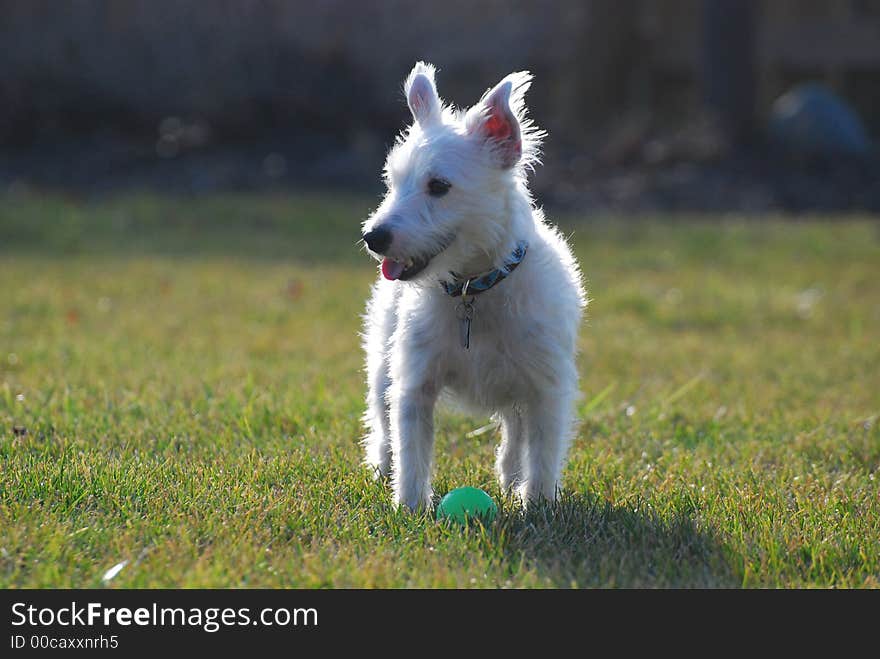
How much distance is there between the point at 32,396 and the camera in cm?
605

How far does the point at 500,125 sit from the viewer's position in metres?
4.50

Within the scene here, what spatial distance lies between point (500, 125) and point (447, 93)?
1615 centimetres

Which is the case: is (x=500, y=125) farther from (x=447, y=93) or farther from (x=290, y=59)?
(x=447, y=93)

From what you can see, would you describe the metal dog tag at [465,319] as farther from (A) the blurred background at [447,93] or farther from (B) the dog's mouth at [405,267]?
(A) the blurred background at [447,93]

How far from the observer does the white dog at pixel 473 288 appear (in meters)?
4.36

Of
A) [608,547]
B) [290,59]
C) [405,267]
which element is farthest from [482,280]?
[290,59]

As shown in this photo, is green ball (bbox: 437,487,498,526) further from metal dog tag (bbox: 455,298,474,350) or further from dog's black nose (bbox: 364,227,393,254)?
A: dog's black nose (bbox: 364,227,393,254)

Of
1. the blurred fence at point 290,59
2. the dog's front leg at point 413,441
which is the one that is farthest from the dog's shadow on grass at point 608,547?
the blurred fence at point 290,59

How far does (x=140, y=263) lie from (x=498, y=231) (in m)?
8.54

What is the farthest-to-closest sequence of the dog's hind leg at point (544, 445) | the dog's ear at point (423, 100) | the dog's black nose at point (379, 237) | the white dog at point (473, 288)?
the dog's ear at point (423, 100)
the dog's hind leg at point (544, 445)
the white dog at point (473, 288)
the dog's black nose at point (379, 237)

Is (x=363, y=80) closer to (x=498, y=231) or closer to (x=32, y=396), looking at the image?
(x=32, y=396)

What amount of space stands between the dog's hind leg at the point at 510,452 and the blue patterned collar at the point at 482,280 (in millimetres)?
646

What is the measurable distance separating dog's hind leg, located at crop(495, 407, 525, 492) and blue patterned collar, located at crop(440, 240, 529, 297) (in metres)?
0.65

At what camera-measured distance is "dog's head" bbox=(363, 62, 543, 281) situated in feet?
14.0
